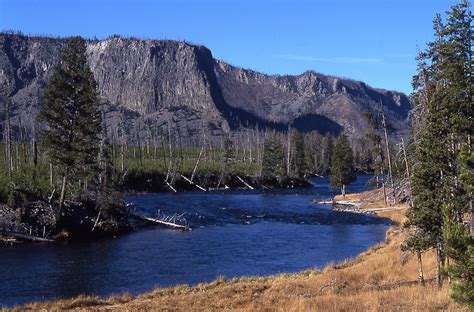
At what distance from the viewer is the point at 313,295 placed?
19.4 meters

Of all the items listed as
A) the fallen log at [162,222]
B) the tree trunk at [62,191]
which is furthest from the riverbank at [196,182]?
the tree trunk at [62,191]

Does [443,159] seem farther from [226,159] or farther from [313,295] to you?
[226,159]

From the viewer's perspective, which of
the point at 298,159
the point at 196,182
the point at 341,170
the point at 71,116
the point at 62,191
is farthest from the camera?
the point at 298,159

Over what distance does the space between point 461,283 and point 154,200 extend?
60102mm

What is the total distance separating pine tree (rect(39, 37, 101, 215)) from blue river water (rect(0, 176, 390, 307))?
708 cm

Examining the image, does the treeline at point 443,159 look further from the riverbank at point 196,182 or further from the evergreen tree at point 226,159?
the evergreen tree at point 226,159

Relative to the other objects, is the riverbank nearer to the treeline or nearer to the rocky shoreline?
the rocky shoreline

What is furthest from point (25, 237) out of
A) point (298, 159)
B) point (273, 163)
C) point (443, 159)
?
point (298, 159)

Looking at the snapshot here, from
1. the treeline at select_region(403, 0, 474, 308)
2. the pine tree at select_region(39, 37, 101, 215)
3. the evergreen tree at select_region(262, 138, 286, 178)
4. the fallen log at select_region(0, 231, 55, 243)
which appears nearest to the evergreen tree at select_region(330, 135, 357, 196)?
the evergreen tree at select_region(262, 138, 286, 178)

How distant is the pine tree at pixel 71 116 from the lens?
42812 mm

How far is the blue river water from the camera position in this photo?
27578 millimetres

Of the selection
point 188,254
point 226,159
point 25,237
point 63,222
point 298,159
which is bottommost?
point 188,254

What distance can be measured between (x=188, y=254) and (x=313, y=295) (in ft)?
56.4

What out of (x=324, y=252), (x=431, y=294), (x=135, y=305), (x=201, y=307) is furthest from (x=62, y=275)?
(x=431, y=294)
